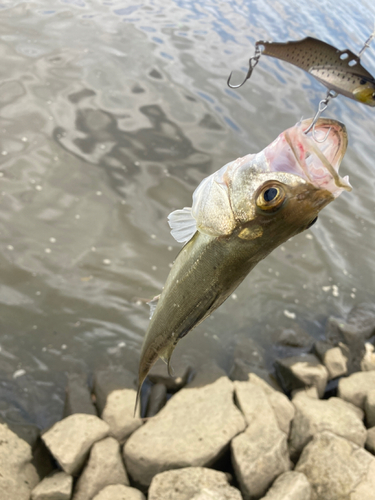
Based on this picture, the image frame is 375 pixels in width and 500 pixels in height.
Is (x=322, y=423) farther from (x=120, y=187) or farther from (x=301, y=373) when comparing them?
(x=120, y=187)

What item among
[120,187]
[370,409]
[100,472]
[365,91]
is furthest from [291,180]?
[120,187]

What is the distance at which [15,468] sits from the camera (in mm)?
3705

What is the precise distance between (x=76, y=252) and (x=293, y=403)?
3534 mm

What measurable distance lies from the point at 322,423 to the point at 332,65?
4.00 meters

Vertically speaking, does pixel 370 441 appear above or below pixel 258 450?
above

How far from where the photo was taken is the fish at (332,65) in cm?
148

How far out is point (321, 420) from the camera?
447cm

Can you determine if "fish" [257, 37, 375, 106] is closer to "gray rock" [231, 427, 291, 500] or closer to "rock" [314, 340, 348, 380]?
"gray rock" [231, 427, 291, 500]

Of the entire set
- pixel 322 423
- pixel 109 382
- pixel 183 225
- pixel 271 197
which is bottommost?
A: pixel 109 382

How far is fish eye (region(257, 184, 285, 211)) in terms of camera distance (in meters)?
1.56

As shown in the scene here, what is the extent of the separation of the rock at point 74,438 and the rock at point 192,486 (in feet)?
2.42

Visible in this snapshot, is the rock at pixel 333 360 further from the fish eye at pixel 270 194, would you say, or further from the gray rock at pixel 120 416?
the fish eye at pixel 270 194

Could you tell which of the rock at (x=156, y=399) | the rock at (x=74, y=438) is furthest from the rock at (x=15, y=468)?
the rock at (x=156, y=399)

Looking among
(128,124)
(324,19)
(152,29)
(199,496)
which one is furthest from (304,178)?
(324,19)
